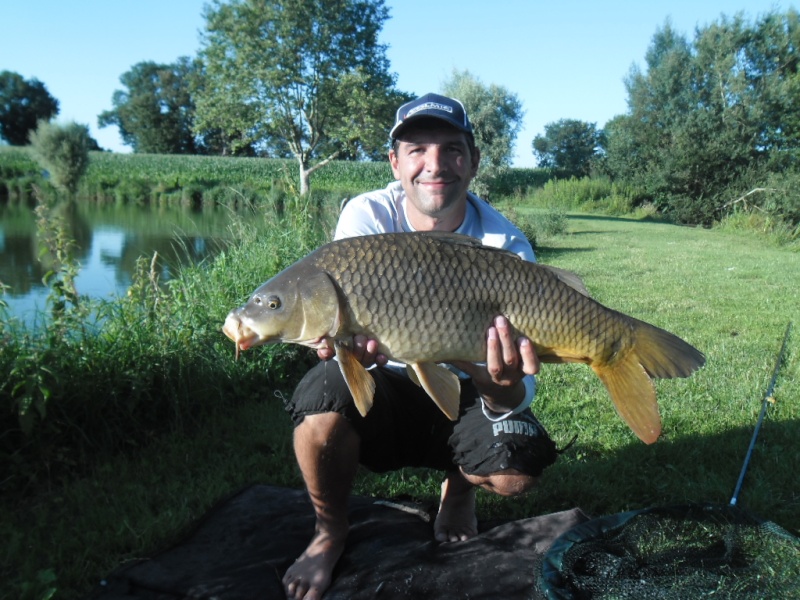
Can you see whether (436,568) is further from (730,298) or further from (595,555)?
(730,298)

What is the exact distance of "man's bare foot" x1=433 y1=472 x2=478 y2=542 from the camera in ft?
6.39

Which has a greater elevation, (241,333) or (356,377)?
(241,333)

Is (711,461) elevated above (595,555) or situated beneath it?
situated beneath

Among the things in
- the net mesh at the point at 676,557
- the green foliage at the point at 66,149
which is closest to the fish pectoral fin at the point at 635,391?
the net mesh at the point at 676,557

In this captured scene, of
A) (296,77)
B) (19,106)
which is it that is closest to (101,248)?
(296,77)

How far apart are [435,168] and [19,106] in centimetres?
6027

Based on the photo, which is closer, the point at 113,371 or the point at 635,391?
the point at 635,391

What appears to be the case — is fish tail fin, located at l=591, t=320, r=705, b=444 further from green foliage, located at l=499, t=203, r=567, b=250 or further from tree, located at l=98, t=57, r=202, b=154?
tree, located at l=98, t=57, r=202, b=154

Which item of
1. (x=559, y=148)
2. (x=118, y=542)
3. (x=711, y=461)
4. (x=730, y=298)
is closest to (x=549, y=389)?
(x=711, y=461)

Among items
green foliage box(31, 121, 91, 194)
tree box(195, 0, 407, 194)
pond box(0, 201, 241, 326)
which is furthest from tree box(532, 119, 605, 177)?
pond box(0, 201, 241, 326)

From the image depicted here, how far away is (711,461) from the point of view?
8.24 ft

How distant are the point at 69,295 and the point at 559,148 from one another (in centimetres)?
5980

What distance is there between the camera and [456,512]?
200cm

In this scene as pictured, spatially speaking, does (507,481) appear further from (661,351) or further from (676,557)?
(661,351)
